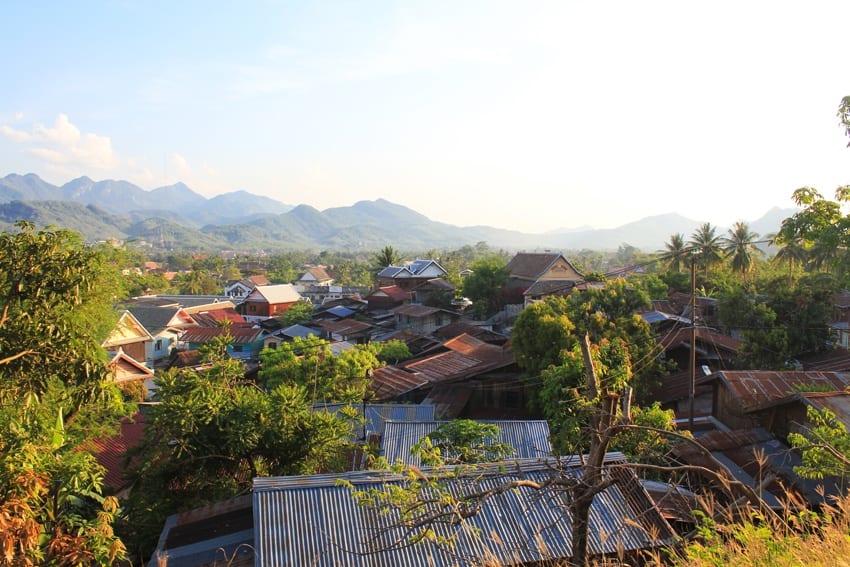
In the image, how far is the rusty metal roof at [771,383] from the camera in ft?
44.8

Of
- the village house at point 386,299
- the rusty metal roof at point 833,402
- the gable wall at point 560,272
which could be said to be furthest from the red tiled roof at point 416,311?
the rusty metal roof at point 833,402

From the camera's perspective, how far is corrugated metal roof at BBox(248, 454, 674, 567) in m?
6.15

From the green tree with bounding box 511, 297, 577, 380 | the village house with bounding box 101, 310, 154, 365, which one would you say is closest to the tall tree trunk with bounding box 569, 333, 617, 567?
the green tree with bounding box 511, 297, 577, 380

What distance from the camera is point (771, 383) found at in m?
14.4

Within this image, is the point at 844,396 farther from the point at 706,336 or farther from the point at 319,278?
the point at 319,278

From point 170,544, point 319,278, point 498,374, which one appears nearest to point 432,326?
point 498,374

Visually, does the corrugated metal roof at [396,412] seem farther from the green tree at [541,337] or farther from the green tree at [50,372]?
the green tree at [50,372]

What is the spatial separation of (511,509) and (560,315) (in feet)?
A: 40.8

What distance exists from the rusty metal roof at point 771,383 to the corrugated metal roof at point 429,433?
5.75m

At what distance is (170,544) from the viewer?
7.23m

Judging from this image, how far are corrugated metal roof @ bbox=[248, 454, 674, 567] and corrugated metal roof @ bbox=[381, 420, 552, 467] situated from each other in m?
3.61

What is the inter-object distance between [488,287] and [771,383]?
24.7m

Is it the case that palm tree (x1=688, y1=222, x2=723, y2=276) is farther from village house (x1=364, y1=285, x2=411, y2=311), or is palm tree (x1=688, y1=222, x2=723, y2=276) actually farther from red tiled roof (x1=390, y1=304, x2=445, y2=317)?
village house (x1=364, y1=285, x2=411, y2=311)

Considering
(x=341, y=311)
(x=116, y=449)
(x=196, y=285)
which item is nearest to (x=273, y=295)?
(x=341, y=311)
